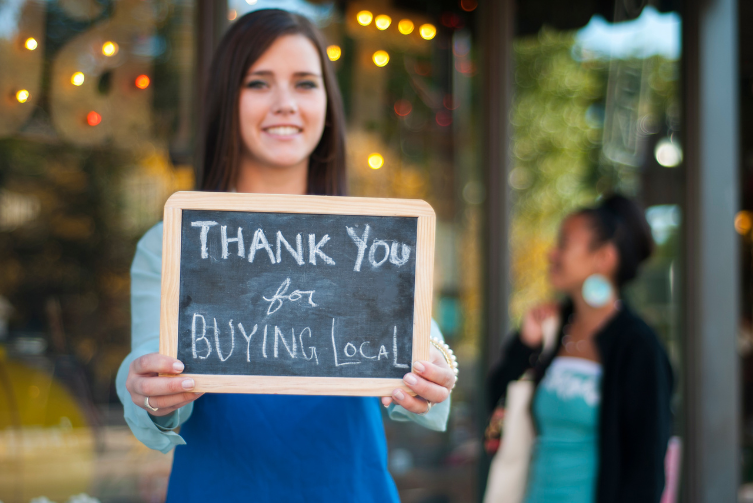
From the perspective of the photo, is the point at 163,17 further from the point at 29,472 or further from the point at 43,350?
the point at 29,472

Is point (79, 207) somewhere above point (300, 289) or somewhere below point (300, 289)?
above

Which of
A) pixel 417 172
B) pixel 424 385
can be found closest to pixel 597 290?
pixel 424 385

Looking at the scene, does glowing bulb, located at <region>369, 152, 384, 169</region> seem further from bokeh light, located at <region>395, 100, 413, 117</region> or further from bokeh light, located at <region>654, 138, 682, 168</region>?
bokeh light, located at <region>654, 138, 682, 168</region>

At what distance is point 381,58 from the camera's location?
3670 millimetres

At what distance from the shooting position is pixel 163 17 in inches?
110

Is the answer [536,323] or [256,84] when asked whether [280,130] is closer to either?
[256,84]

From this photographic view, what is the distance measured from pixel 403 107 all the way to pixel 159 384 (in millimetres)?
3111

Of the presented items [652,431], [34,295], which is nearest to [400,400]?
[652,431]

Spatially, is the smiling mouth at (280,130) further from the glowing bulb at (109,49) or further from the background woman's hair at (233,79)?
the glowing bulb at (109,49)

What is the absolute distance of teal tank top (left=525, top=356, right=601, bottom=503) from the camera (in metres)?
2.25

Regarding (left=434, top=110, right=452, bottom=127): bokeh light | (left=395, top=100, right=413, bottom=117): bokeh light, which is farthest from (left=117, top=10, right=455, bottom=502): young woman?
(left=434, top=110, right=452, bottom=127): bokeh light

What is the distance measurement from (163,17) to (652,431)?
8.43 ft

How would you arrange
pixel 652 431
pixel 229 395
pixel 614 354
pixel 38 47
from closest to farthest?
pixel 229 395 → pixel 652 431 → pixel 614 354 → pixel 38 47

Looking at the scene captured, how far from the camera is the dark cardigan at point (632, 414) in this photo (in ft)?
7.04
